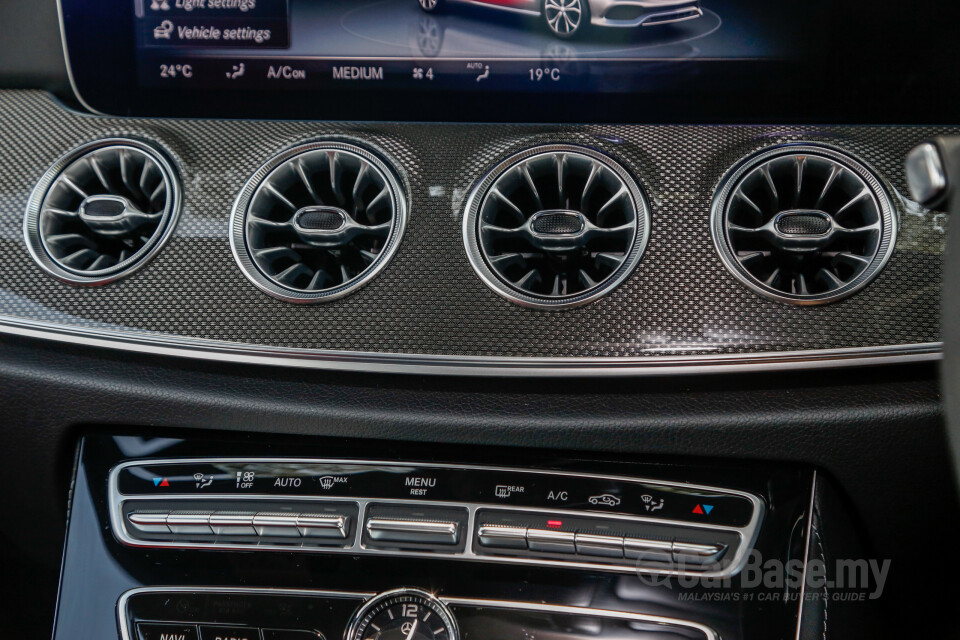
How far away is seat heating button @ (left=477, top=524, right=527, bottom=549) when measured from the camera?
1.37 metres

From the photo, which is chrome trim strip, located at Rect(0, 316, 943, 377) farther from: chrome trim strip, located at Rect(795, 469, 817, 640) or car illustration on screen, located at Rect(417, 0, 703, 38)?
car illustration on screen, located at Rect(417, 0, 703, 38)

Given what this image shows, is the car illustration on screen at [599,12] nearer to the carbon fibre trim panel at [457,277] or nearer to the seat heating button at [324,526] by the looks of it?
the carbon fibre trim panel at [457,277]

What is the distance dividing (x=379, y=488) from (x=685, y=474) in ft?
1.67

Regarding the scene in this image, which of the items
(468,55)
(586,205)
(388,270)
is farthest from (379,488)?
(468,55)

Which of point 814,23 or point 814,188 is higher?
point 814,23

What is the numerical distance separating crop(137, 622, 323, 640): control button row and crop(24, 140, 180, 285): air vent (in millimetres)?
609

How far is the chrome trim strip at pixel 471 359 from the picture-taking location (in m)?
1.32

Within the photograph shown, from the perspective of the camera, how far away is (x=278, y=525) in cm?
141

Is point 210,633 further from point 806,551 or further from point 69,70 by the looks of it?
point 69,70

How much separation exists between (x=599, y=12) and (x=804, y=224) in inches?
21.0

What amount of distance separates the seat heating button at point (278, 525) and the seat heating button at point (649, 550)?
0.55 m

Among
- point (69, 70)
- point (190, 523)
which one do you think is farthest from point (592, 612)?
point (69, 70)

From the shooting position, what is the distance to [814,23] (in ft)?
4.97

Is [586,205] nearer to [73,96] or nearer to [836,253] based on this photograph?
[836,253]
